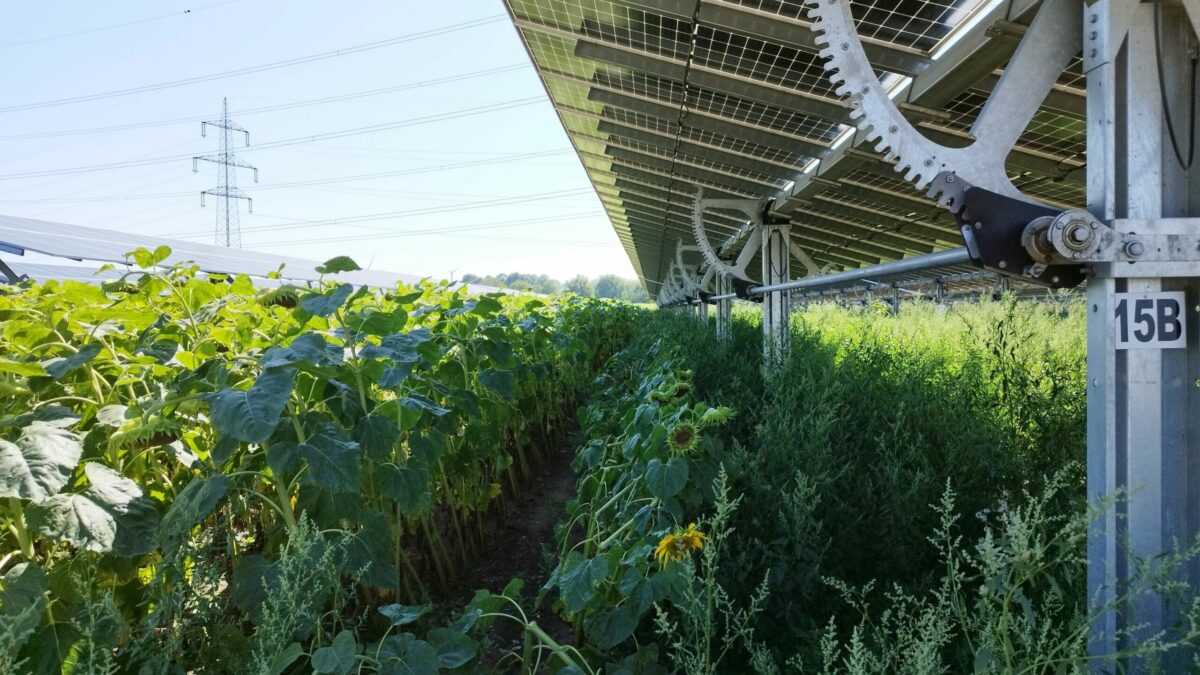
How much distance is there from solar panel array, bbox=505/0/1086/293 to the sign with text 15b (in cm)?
170

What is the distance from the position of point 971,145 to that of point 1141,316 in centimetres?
66

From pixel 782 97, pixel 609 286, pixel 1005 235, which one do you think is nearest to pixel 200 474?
pixel 1005 235

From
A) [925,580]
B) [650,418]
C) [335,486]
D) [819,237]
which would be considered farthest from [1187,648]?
[819,237]

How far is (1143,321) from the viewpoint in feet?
6.69

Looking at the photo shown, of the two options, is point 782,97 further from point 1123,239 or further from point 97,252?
point 97,252

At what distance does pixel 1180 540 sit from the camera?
2.05 metres

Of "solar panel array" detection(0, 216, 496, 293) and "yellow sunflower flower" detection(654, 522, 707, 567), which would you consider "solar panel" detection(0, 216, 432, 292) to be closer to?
"solar panel array" detection(0, 216, 496, 293)

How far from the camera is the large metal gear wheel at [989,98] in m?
2.24

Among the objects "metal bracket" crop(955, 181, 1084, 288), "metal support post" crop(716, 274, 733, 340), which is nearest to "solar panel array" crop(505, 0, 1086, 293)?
"metal support post" crop(716, 274, 733, 340)

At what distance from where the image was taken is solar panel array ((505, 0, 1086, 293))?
475 centimetres

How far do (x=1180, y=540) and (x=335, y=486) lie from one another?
230cm

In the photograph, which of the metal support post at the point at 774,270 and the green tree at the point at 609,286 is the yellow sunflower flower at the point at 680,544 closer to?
the metal support post at the point at 774,270

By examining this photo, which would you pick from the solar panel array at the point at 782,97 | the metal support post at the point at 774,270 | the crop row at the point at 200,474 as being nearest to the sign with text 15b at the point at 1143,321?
the solar panel array at the point at 782,97

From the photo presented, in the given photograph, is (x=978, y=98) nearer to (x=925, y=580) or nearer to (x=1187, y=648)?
(x=925, y=580)
